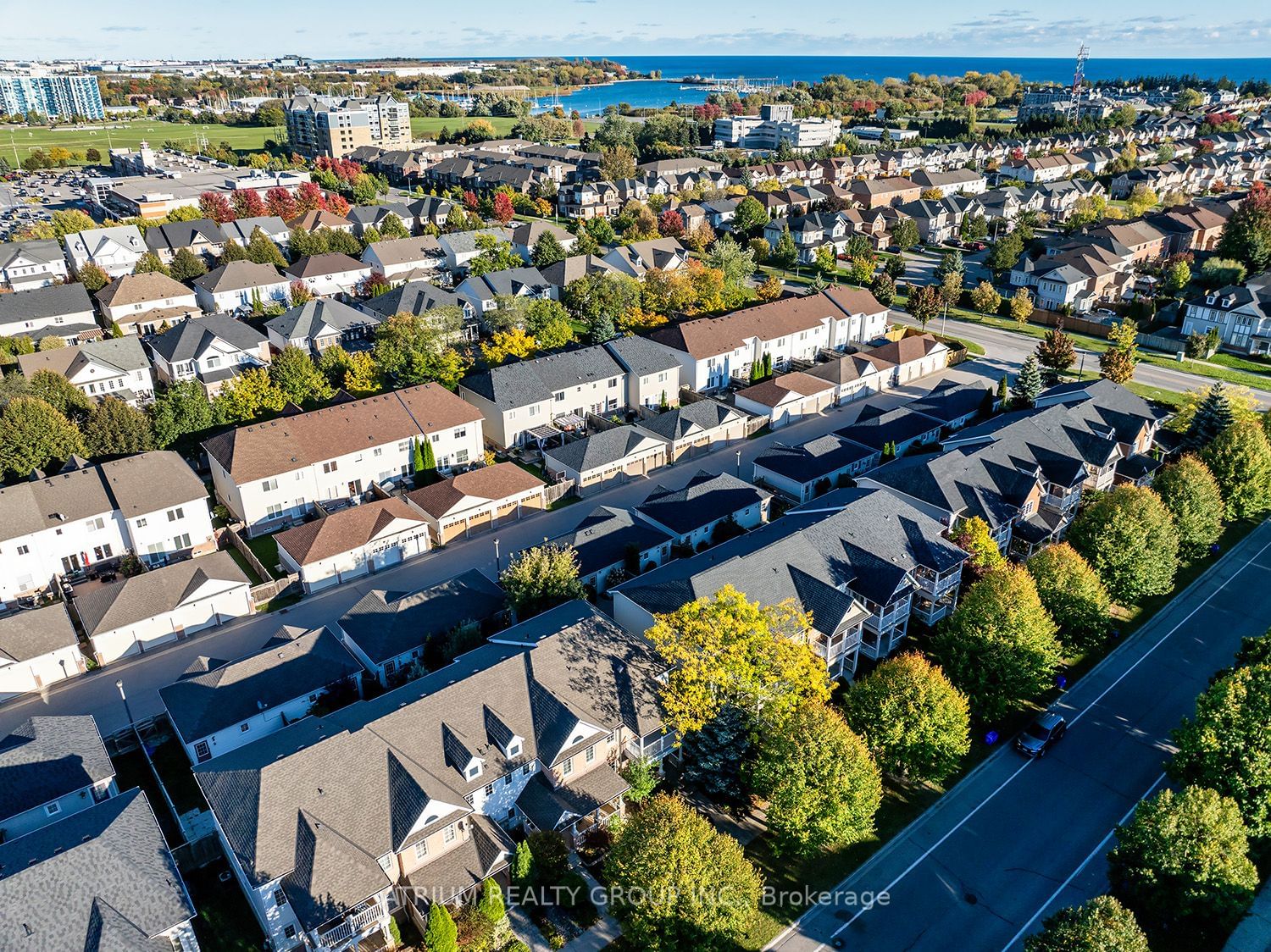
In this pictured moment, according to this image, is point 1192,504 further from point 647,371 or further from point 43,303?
point 43,303

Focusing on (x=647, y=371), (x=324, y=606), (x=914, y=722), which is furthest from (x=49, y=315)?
(x=914, y=722)

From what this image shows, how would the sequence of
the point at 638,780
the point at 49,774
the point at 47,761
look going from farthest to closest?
the point at 638,780, the point at 47,761, the point at 49,774

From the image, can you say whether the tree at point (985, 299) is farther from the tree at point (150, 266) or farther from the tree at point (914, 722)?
the tree at point (150, 266)

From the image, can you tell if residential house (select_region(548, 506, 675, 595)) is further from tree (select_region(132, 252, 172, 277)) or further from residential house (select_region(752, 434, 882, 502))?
tree (select_region(132, 252, 172, 277))

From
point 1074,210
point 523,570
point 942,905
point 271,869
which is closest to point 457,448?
point 523,570

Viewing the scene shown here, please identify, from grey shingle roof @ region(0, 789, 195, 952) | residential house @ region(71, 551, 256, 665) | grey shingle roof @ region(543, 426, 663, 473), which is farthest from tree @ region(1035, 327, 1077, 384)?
grey shingle roof @ region(0, 789, 195, 952)

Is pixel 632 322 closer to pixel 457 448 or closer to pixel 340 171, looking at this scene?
pixel 457 448
